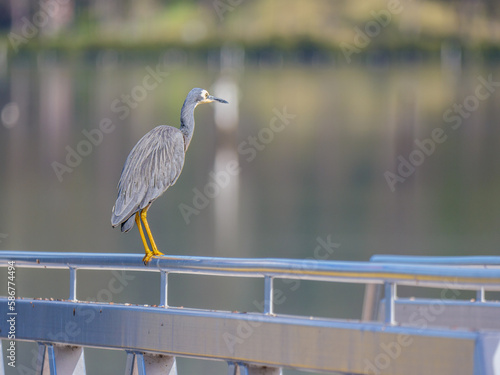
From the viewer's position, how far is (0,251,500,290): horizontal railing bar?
13.5ft

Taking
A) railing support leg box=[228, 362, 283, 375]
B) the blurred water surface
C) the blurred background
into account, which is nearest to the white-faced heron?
railing support leg box=[228, 362, 283, 375]

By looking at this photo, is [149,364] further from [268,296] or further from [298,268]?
[298,268]

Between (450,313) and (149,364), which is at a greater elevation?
(450,313)

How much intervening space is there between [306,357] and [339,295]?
2106cm

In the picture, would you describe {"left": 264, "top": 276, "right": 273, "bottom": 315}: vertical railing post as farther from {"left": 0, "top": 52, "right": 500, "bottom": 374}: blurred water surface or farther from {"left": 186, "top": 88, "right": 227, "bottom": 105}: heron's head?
{"left": 0, "top": 52, "right": 500, "bottom": 374}: blurred water surface

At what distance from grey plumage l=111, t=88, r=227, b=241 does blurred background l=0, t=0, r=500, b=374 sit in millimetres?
8697

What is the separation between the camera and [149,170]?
5.53m

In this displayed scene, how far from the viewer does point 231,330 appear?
4.71 m

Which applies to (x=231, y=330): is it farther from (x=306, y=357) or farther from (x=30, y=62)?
(x=30, y=62)

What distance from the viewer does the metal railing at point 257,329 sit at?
4.10 metres

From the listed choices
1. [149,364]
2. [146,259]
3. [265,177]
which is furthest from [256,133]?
[146,259]

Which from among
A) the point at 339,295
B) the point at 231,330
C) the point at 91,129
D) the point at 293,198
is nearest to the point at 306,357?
the point at 231,330

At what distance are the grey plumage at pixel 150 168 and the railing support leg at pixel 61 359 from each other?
28.9 inches

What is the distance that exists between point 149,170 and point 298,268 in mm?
1362
